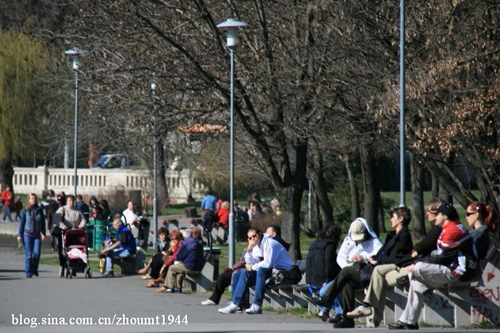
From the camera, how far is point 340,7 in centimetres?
1767

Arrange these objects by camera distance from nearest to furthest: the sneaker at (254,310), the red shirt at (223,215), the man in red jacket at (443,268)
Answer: the man in red jacket at (443,268), the sneaker at (254,310), the red shirt at (223,215)

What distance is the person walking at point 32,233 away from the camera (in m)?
18.7

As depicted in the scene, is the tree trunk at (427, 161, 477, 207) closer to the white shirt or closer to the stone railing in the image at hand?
the white shirt

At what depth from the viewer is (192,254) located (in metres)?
16.3

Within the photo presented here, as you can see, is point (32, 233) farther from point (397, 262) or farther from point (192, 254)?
point (397, 262)

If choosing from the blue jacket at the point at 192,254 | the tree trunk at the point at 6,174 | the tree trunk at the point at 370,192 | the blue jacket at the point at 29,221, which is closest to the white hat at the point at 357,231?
the blue jacket at the point at 192,254

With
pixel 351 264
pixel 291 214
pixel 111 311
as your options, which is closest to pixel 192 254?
pixel 111 311

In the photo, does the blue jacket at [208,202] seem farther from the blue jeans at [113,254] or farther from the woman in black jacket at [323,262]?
the woman in black jacket at [323,262]

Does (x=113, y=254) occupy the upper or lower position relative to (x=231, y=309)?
upper

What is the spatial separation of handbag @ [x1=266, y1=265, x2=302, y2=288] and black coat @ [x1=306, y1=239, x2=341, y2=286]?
41.6 inches

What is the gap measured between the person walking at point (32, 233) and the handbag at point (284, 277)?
734 cm

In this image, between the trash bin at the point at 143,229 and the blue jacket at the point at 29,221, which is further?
the trash bin at the point at 143,229

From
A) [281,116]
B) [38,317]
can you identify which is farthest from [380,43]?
[38,317]

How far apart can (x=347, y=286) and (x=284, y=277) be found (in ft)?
7.20
